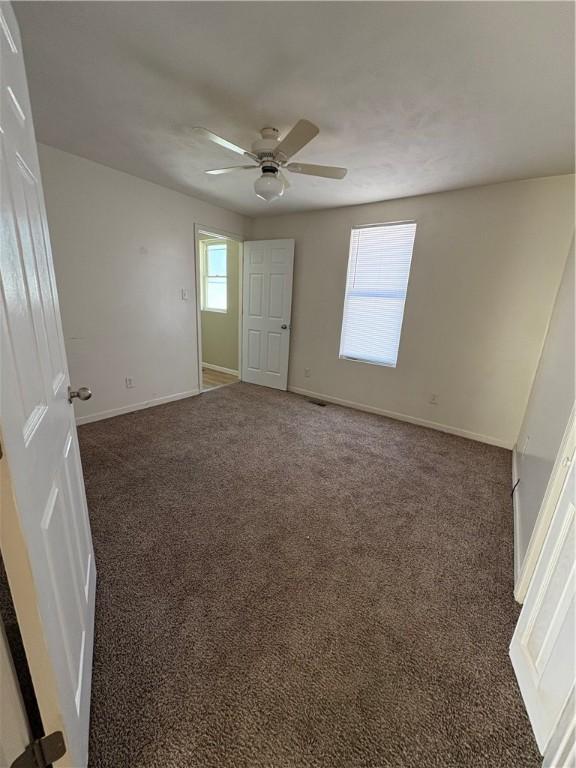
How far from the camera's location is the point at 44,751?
2.31ft

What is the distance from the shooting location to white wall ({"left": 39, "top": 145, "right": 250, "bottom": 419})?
8.89ft

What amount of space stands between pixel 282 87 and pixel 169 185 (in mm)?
2074

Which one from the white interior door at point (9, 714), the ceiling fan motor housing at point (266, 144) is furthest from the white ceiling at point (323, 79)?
the white interior door at point (9, 714)

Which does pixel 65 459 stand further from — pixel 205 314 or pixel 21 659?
pixel 205 314

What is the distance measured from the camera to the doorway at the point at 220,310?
16.3 feet

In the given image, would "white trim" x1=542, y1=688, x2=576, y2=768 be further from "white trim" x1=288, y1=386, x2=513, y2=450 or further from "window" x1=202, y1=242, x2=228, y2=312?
"window" x1=202, y1=242, x2=228, y2=312

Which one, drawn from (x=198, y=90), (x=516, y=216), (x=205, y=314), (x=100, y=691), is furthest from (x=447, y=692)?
(x=205, y=314)

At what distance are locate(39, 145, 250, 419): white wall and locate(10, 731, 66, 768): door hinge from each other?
2824 mm

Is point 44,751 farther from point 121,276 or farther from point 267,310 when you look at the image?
point 267,310

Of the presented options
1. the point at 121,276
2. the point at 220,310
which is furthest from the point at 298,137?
the point at 220,310

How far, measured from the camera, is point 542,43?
4.28 feet

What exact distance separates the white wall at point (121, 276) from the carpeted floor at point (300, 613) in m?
0.99

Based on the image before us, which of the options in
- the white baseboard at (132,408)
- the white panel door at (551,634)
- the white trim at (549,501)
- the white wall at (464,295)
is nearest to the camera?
the white panel door at (551,634)

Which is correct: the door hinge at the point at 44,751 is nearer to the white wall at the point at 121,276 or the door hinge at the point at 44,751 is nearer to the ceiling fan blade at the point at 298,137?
the ceiling fan blade at the point at 298,137
